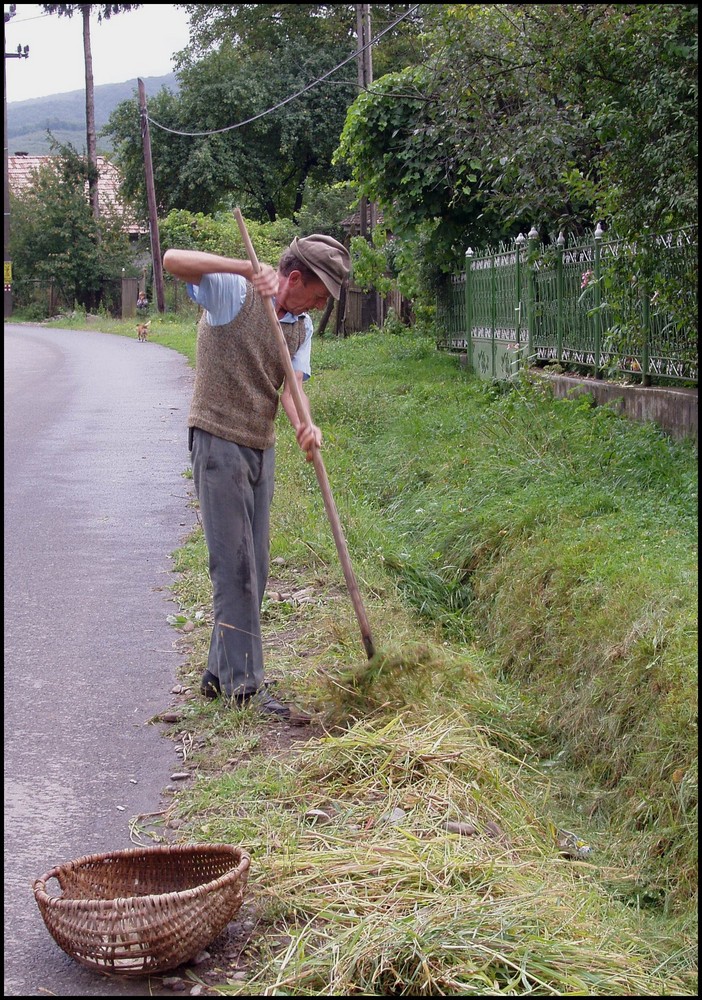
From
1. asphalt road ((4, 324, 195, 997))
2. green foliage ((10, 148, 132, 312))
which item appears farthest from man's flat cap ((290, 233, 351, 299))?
green foliage ((10, 148, 132, 312))

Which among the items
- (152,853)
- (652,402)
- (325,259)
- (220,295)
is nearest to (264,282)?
(220,295)

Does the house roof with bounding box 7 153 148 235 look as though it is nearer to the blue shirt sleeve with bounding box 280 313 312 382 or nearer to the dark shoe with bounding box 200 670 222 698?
the blue shirt sleeve with bounding box 280 313 312 382

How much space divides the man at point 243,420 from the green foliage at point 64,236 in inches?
1638

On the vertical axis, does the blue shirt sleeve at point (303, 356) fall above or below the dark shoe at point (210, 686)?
above

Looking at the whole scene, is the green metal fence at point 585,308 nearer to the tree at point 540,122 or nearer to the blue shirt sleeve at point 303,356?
the tree at point 540,122

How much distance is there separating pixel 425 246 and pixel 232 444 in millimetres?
12298

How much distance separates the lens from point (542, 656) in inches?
218

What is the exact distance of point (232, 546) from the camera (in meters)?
4.58

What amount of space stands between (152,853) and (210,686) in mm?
1398

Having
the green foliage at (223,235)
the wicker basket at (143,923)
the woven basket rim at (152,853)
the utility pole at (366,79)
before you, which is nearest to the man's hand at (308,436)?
the woven basket rim at (152,853)

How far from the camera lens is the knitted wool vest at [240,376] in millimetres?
4355

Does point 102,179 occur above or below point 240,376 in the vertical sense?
above

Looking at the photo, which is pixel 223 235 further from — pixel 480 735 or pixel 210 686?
pixel 480 735

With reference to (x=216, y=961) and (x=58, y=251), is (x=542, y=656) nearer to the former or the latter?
(x=216, y=961)
